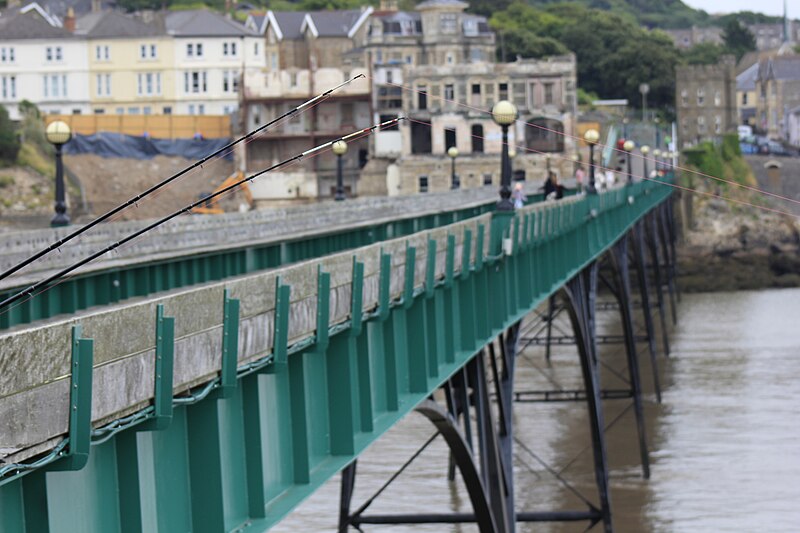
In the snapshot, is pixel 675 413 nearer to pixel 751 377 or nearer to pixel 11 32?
pixel 751 377

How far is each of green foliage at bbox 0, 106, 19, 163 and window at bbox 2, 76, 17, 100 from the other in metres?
19.6

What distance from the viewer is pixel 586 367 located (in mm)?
32844

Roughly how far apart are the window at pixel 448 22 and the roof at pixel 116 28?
23.1m

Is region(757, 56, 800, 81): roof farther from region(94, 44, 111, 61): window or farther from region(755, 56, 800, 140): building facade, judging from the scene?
region(94, 44, 111, 61): window

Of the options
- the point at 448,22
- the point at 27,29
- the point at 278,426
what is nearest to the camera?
the point at 278,426

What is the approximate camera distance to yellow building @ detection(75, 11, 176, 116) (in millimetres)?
118000

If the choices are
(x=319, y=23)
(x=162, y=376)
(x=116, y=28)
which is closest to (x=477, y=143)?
(x=319, y=23)

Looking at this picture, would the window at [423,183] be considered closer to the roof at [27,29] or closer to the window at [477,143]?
the window at [477,143]

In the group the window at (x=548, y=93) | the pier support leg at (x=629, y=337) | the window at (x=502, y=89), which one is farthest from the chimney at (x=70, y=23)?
the pier support leg at (x=629, y=337)

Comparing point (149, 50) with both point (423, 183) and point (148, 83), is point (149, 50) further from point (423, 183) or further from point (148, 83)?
point (423, 183)

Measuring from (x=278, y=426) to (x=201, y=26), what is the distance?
4376 inches

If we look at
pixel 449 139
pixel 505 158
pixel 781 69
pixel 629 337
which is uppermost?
pixel 781 69

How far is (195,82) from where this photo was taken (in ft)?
392

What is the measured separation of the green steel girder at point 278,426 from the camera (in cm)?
834
